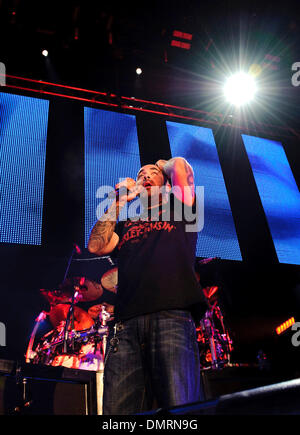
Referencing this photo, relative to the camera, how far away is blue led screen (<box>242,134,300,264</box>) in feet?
15.2

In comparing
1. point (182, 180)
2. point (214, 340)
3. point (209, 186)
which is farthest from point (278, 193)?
point (182, 180)

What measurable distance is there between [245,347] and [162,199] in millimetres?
3483

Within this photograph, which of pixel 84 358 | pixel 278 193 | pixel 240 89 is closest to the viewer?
pixel 84 358

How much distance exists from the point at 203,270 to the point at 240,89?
280 cm

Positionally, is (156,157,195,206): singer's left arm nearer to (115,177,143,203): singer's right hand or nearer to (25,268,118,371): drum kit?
(115,177,143,203): singer's right hand

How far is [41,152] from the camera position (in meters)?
4.26

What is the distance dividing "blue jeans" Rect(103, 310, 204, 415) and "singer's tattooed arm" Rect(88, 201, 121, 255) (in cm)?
57

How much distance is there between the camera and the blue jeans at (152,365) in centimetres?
126

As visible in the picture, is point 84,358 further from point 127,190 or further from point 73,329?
point 127,190

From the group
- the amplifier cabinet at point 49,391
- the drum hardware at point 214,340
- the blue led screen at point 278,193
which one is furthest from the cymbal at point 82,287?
the blue led screen at point 278,193

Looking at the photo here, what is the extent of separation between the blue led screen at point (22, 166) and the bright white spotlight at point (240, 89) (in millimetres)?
2690

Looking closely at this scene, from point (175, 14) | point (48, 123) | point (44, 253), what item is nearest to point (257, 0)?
point (175, 14)

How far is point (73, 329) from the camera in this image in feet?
10.9
